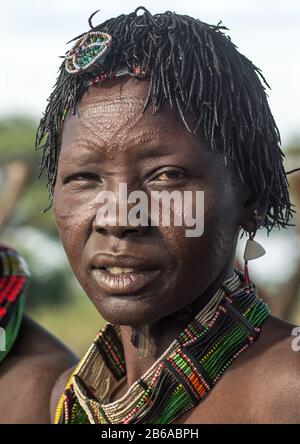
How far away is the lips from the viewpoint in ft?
9.50

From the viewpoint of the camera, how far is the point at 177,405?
121 inches

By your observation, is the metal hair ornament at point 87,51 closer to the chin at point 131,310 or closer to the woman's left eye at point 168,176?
the woman's left eye at point 168,176

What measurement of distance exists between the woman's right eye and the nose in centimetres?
14

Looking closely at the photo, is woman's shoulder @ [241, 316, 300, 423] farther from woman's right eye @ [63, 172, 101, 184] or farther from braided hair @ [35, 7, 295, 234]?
woman's right eye @ [63, 172, 101, 184]

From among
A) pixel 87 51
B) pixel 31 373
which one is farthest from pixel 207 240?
pixel 31 373

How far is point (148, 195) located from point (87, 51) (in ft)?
1.79

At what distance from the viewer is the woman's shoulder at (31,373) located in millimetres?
3821

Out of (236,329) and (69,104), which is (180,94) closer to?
(69,104)

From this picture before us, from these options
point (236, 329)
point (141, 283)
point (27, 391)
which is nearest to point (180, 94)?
point (141, 283)

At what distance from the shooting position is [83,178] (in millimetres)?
3047

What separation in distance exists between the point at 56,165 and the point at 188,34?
0.70 metres

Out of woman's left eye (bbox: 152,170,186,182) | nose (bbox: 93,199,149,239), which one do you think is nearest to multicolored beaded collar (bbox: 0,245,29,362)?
nose (bbox: 93,199,149,239)

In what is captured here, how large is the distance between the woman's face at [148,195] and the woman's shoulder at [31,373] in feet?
3.17

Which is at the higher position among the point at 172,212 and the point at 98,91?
the point at 98,91
